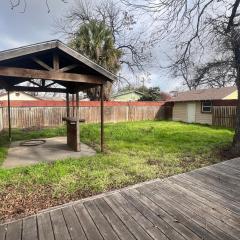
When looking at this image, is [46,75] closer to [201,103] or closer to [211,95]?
[201,103]

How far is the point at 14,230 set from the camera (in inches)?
120

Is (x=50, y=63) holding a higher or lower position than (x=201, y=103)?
higher

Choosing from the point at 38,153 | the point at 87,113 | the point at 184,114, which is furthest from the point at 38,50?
the point at 184,114

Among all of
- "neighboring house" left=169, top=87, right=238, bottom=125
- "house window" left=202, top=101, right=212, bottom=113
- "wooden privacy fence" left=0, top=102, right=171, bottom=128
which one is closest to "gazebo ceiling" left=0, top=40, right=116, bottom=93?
"wooden privacy fence" left=0, top=102, right=171, bottom=128

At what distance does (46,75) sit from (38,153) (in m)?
2.88

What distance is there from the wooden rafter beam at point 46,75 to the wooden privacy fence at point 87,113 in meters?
9.57

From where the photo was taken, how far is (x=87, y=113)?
18.5 m

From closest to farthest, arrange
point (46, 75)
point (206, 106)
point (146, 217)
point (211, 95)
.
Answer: point (146, 217)
point (46, 75)
point (206, 106)
point (211, 95)

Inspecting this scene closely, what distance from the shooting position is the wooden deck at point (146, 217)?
9.59 feet

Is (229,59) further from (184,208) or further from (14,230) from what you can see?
(14,230)

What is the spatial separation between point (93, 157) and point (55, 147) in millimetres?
2280

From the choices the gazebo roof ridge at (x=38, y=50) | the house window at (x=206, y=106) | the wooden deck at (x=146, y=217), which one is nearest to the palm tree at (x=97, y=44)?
the house window at (x=206, y=106)

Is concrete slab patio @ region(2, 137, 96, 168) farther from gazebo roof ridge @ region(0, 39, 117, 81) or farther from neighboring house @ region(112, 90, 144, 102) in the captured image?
neighboring house @ region(112, 90, 144, 102)

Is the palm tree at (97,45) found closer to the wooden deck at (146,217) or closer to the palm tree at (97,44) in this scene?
the palm tree at (97,44)
